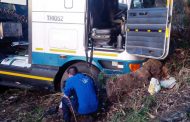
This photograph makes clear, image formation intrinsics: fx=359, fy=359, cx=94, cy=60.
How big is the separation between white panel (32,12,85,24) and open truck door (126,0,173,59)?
1108 millimetres

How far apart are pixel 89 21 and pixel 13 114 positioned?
7.75ft

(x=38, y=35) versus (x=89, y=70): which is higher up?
(x=38, y=35)

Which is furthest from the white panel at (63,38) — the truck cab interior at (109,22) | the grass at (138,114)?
the grass at (138,114)

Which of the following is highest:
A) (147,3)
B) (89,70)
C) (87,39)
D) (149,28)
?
(147,3)

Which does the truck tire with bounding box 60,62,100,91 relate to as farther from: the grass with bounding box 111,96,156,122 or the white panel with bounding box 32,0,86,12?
the grass with bounding box 111,96,156,122

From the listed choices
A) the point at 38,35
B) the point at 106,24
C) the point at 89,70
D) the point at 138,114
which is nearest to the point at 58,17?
the point at 38,35

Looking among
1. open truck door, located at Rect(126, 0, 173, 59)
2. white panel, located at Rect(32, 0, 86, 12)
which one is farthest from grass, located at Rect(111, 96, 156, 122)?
white panel, located at Rect(32, 0, 86, 12)

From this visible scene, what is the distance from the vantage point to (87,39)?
7.00m

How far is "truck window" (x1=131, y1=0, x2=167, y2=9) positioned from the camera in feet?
20.3

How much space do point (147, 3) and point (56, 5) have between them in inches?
75.5

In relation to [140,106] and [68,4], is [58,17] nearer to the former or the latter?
[68,4]

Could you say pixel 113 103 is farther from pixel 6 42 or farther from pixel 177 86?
pixel 6 42

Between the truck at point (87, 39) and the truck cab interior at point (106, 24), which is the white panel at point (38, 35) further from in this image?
the truck cab interior at point (106, 24)

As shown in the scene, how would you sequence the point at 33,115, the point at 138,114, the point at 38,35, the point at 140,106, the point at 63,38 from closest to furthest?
the point at 138,114 < the point at 140,106 < the point at 33,115 < the point at 63,38 < the point at 38,35
